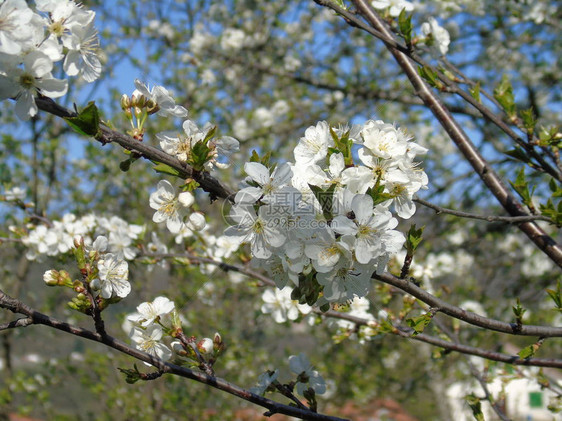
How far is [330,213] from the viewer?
3.94ft

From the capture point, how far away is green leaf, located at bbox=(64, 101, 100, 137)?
113 centimetres

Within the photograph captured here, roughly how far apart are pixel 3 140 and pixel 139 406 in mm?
3287

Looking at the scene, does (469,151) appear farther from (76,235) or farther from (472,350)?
(76,235)

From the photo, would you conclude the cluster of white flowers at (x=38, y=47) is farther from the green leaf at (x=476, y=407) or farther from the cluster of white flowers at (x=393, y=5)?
the green leaf at (x=476, y=407)

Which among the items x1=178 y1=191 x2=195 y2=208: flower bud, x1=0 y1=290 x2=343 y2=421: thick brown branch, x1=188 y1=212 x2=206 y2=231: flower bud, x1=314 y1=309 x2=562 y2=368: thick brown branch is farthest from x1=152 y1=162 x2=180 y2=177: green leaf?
x1=314 y1=309 x2=562 y2=368: thick brown branch

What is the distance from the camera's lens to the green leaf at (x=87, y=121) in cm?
113

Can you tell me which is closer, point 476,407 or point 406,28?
point 476,407

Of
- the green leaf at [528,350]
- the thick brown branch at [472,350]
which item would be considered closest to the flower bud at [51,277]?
the thick brown branch at [472,350]

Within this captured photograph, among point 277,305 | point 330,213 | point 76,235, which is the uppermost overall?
point 76,235

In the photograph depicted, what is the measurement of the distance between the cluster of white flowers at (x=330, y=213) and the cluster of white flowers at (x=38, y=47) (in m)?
0.56

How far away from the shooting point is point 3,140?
5160mm

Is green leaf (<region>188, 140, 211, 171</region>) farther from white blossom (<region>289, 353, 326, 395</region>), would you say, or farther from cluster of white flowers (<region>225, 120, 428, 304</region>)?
white blossom (<region>289, 353, 326, 395</region>)

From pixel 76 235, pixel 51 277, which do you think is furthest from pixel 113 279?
pixel 76 235

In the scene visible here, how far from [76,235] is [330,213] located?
2.01 metres
